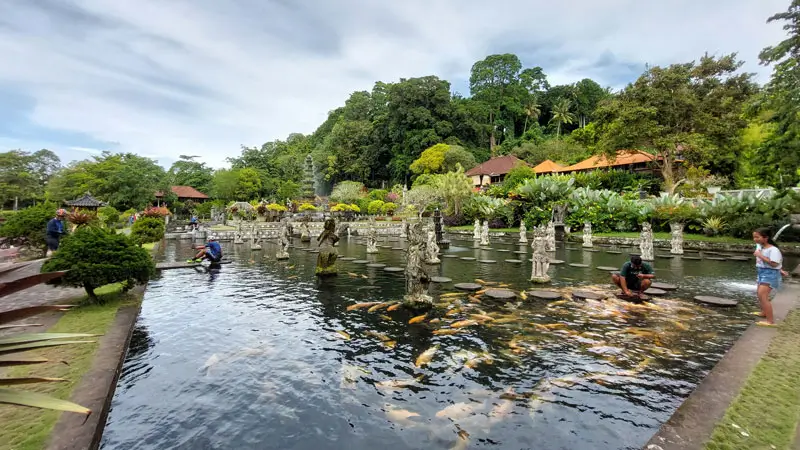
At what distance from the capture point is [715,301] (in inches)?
400

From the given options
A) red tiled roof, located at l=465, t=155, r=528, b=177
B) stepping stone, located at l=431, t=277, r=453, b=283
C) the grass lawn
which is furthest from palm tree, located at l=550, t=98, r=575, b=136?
the grass lawn

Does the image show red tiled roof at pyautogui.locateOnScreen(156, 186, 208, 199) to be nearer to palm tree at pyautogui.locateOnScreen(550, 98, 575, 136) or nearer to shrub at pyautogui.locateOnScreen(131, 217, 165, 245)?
shrub at pyautogui.locateOnScreen(131, 217, 165, 245)

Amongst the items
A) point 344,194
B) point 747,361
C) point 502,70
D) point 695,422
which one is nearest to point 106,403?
point 695,422

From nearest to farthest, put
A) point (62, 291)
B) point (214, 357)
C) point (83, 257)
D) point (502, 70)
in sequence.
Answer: point (214, 357) < point (83, 257) < point (62, 291) < point (502, 70)

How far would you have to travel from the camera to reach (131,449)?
4410 mm

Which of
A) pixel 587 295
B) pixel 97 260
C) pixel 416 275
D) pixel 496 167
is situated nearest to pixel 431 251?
pixel 587 295

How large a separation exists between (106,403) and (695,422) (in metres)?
6.62

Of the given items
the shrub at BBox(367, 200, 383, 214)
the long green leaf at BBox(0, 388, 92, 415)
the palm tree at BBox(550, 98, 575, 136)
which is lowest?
the long green leaf at BBox(0, 388, 92, 415)

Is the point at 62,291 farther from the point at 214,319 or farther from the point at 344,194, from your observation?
the point at 344,194

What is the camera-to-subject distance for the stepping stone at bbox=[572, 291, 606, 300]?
10648 mm

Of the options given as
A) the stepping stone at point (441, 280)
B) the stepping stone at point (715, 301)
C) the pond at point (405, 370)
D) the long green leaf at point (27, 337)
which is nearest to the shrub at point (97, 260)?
the pond at point (405, 370)

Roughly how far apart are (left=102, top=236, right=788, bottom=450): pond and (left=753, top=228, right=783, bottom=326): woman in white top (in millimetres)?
766

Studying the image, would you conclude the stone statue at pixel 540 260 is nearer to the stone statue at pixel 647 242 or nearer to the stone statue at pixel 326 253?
the stone statue at pixel 326 253

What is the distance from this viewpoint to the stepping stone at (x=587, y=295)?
34.9ft
